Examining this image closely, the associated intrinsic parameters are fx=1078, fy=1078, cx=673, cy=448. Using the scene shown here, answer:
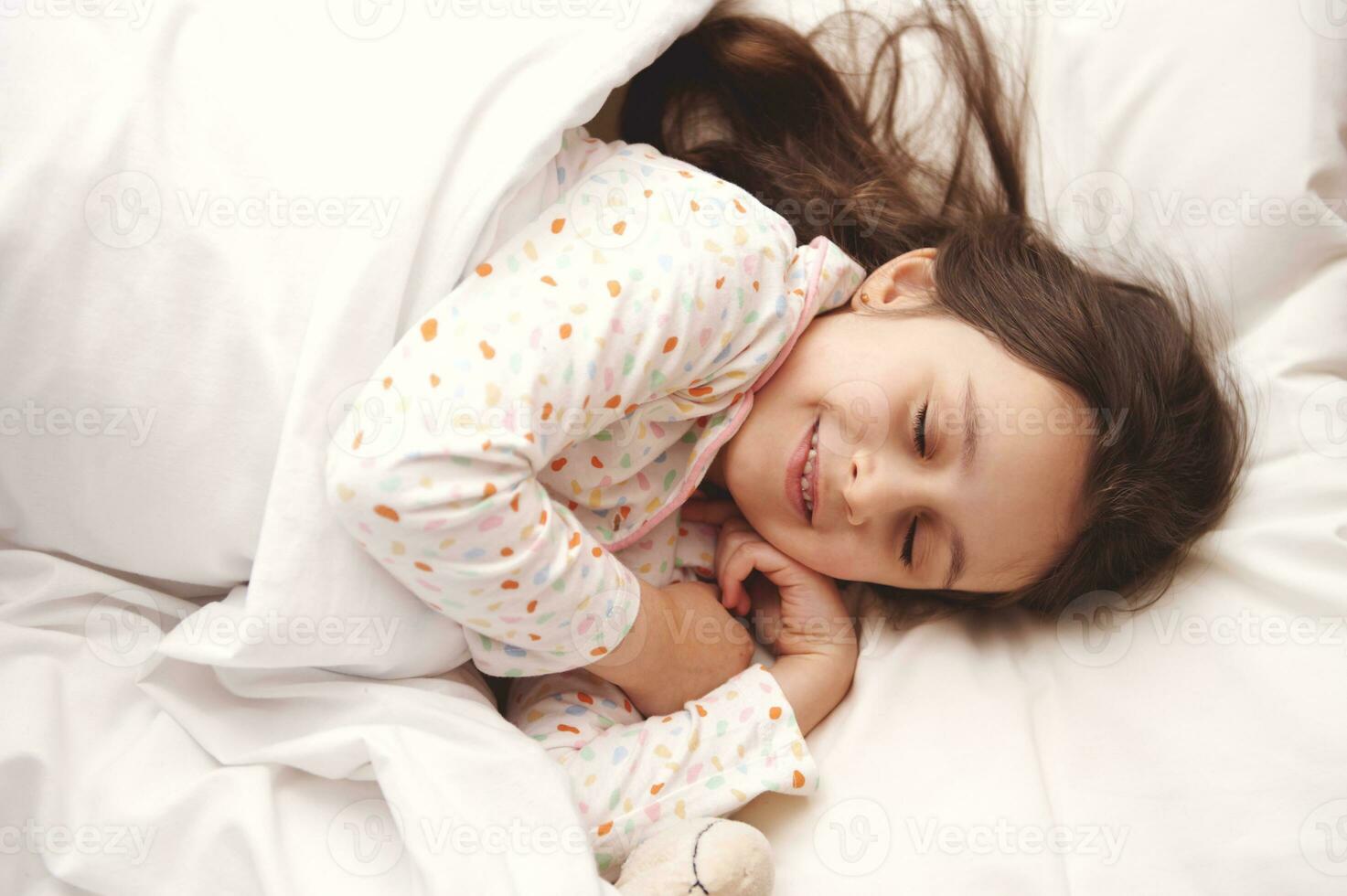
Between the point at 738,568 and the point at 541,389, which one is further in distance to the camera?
the point at 738,568

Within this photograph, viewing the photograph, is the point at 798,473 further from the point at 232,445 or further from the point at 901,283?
the point at 232,445

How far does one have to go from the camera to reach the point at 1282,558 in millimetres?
1093

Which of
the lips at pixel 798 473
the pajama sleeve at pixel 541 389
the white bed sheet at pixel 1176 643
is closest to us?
the pajama sleeve at pixel 541 389

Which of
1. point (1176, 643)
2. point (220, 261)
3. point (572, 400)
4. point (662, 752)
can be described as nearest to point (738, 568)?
point (662, 752)

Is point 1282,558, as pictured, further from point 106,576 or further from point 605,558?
point 106,576

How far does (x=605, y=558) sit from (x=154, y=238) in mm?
490

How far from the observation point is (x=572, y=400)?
0.94 metres

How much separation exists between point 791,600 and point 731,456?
182mm

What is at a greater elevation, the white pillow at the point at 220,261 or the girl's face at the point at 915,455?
the white pillow at the point at 220,261

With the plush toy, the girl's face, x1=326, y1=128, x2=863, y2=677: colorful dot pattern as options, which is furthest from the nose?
the plush toy

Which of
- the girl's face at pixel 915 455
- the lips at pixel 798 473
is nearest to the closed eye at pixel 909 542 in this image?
the girl's face at pixel 915 455

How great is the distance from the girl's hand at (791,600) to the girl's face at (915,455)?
0.16ft

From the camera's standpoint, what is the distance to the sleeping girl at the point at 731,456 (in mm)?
913

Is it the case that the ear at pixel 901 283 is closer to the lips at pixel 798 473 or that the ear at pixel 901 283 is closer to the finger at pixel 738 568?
the lips at pixel 798 473
